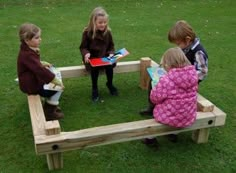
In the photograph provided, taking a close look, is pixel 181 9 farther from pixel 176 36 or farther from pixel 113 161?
pixel 113 161

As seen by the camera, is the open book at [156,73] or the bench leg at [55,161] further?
the open book at [156,73]

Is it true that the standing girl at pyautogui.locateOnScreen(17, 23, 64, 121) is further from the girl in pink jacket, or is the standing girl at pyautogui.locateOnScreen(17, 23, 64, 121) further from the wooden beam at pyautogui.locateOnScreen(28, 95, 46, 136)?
the girl in pink jacket

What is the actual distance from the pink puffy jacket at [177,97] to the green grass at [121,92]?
43 cm

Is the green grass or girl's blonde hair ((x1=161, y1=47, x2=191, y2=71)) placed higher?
girl's blonde hair ((x1=161, y1=47, x2=191, y2=71))

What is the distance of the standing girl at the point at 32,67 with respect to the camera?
346cm

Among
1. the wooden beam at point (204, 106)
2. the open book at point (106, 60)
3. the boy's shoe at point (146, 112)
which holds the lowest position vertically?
the boy's shoe at point (146, 112)

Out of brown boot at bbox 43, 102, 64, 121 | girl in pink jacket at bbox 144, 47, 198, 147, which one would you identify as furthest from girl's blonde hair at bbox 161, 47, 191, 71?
brown boot at bbox 43, 102, 64, 121

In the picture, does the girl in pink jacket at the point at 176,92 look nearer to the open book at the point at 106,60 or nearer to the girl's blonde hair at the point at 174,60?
the girl's blonde hair at the point at 174,60

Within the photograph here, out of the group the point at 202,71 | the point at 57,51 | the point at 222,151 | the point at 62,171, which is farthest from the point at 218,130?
the point at 57,51

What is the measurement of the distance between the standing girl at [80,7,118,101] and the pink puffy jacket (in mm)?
1327

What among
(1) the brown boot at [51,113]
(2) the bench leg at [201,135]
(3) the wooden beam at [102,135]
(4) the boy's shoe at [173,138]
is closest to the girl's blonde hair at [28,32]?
(1) the brown boot at [51,113]

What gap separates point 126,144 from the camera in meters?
3.44

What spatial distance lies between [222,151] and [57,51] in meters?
3.46

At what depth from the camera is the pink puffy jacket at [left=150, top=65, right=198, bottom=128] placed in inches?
117
